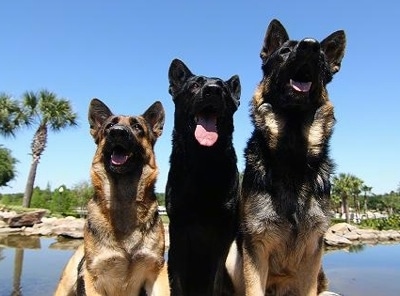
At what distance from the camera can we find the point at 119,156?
5.32 meters

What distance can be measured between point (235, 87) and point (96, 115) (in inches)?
78.0

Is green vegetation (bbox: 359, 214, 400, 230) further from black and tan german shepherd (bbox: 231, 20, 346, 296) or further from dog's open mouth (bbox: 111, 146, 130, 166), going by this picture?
dog's open mouth (bbox: 111, 146, 130, 166)

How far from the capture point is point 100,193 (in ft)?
17.4

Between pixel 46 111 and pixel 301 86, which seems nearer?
pixel 301 86

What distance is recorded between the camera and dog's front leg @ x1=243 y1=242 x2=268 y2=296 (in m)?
4.20

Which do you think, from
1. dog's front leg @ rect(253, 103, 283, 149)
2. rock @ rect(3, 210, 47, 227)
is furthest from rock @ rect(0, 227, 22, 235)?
dog's front leg @ rect(253, 103, 283, 149)

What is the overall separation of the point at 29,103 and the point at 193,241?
122 feet

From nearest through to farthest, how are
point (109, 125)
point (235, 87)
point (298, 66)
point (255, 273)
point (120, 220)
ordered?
1. point (255, 273)
2. point (298, 66)
3. point (120, 220)
4. point (109, 125)
5. point (235, 87)

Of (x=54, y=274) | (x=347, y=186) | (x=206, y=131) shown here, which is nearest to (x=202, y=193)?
(x=206, y=131)

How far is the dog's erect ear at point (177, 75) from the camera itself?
18.9 feet

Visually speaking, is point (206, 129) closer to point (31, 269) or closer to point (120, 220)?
point (120, 220)

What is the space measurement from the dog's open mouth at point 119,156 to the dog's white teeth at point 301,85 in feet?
7.35

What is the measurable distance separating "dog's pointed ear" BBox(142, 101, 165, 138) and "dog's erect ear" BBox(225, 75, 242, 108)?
1075 millimetres

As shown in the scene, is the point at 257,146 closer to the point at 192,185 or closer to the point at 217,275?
the point at 192,185
